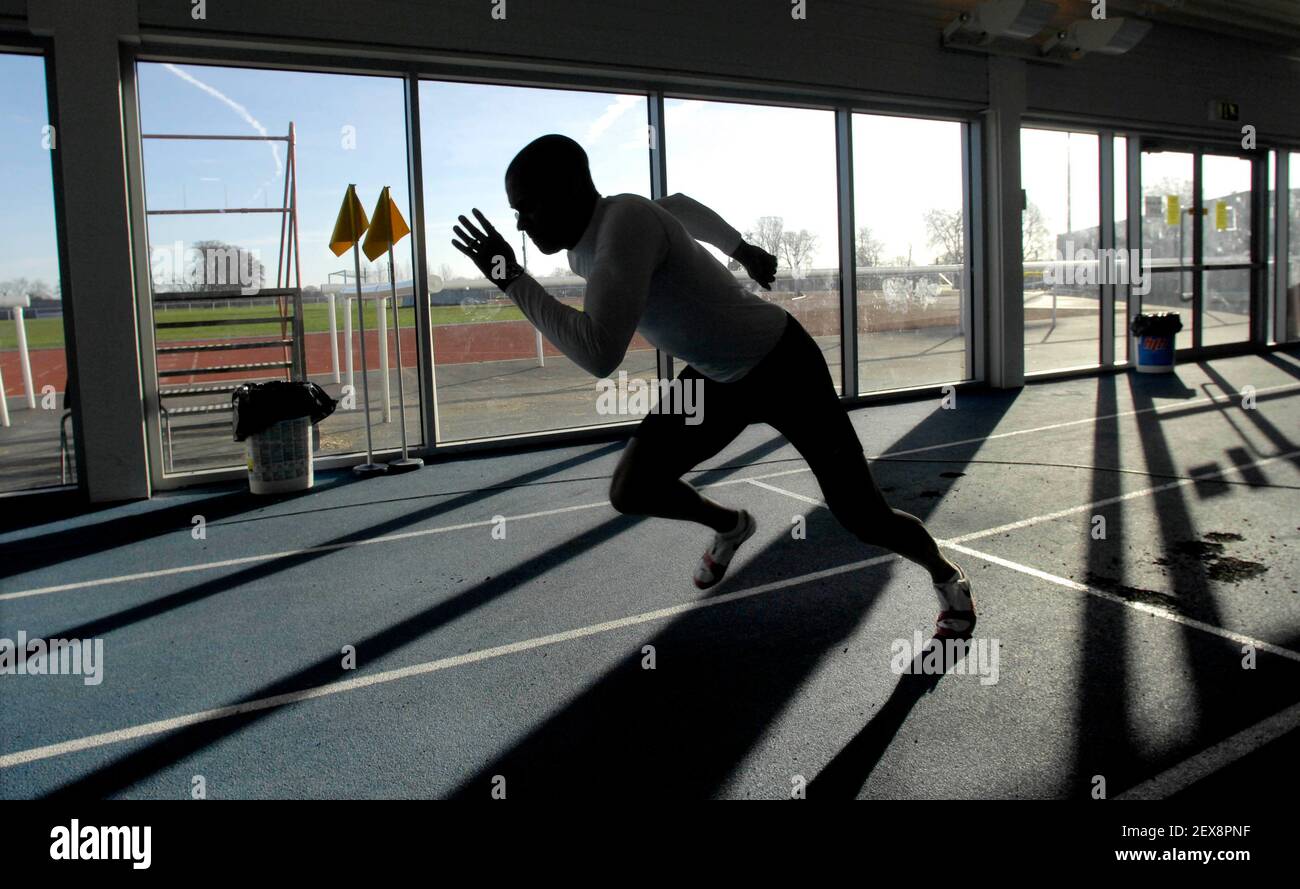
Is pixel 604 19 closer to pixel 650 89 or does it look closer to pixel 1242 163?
pixel 650 89

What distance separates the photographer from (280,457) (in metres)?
6.05

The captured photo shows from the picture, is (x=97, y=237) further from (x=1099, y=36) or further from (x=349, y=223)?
(x=1099, y=36)

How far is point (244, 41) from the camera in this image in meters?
6.16

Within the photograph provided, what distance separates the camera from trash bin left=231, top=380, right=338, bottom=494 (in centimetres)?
589

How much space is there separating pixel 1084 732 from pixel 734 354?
1375 mm

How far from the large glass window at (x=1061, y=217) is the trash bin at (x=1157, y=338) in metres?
0.67

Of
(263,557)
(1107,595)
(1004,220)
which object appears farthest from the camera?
(1004,220)

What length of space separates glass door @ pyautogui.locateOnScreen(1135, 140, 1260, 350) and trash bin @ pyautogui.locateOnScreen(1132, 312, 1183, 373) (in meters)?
1.17

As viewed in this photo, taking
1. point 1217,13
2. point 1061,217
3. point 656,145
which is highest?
point 1217,13

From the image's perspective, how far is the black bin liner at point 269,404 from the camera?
5.87 meters

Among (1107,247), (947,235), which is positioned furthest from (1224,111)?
(947,235)

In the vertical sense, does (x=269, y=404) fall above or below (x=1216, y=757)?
above

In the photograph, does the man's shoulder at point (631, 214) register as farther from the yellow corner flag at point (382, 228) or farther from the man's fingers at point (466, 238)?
the yellow corner flag at point (382, 228)

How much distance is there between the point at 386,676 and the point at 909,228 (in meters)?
8.27
